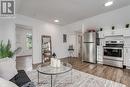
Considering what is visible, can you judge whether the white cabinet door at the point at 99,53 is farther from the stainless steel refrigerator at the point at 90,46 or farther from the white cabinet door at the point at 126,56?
the white cabinet door at the point at 126,56

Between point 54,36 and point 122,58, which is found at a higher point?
point 54,36

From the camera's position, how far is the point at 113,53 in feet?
16.4

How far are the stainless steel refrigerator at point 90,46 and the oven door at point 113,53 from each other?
610mm

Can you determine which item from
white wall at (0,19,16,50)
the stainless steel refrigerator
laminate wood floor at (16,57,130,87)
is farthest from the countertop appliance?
white wall at (0,19,16,50)

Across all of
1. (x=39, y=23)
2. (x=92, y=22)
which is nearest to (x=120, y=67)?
(x=92, y=22)

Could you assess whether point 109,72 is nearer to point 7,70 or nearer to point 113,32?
point 113,32

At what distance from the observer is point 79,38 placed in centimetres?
773

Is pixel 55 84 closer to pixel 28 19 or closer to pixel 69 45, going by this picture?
pixel 28 19

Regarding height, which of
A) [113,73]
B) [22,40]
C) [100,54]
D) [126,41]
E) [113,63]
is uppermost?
[22,40]

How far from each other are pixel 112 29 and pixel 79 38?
2882mm

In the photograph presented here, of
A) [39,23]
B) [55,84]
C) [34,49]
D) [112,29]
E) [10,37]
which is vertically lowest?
[55,84]

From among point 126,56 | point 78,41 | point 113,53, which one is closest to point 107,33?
point 113,53

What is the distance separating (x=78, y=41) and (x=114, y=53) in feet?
10.5

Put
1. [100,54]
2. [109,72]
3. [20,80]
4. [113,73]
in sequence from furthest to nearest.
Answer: [100,54] < [109,72] < [113,73] < [20,80]
